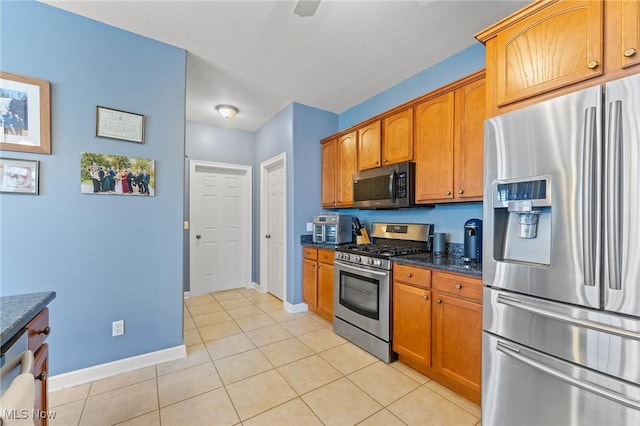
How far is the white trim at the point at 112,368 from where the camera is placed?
6.51ft

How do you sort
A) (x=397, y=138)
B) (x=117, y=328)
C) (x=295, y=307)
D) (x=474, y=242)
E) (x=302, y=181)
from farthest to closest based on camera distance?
1. (x=302, y=181)
2. (x=295, y=307)
3. (x=397, y=138)
4. (x=117, y=328)
5. (x=474, y=242)

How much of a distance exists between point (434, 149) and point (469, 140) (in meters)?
0.31

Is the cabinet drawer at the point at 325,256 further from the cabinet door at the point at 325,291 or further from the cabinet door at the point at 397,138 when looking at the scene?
the cabinet door at the point at 397,138

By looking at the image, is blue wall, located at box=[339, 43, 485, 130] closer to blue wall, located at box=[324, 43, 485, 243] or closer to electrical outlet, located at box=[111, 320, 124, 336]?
blue wall, located at box=[324, 43, 485, 243]

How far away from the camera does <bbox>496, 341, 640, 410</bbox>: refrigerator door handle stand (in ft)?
3.56

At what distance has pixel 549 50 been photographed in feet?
4.56

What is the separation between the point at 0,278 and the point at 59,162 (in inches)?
34.8

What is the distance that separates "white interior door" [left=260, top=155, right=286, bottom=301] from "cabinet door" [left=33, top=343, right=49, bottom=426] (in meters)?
2.72

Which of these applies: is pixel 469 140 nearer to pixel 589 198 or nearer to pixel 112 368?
pixel 589 198

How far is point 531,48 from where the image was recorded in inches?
57.2

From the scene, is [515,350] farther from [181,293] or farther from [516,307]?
[181,293]

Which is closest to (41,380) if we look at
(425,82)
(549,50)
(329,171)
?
(549,50)

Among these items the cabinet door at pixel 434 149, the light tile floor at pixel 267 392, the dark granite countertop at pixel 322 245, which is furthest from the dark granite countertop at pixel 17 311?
the cabinet door at pixel 434 149

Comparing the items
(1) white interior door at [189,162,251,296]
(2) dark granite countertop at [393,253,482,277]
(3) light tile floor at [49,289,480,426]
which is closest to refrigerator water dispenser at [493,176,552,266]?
(2) dark granite countertop at [393,253,482,277]
